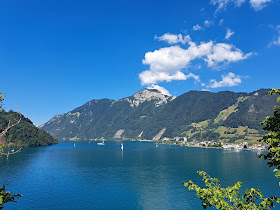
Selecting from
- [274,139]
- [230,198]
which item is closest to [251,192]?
[230,198]

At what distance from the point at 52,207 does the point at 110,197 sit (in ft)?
72.2

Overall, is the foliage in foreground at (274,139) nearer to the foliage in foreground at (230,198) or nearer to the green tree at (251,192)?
the green tree at (251,192)

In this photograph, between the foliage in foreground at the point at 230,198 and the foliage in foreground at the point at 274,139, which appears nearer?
the foliage in foreground at the point at 274,139

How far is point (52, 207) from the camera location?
69438 mm

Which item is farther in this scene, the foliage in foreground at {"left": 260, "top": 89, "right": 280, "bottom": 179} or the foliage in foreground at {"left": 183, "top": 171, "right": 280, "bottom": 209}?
the foliage in foreground at {"left": 183, "top": 171, "right": 280, "bottom": 209}

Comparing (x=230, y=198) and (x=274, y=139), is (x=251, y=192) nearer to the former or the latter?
(x=230, y=198)

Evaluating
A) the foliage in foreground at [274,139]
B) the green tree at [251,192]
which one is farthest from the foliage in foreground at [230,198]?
the foliage in foreground at [274,139]

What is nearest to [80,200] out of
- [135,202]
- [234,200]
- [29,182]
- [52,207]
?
[52,207]

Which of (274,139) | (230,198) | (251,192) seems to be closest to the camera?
(274,139)

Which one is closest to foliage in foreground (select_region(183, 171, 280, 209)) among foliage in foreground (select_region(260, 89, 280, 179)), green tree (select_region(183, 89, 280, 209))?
green tree (select_region(183, 89, 280, 209))

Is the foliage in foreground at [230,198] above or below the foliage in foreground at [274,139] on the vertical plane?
below

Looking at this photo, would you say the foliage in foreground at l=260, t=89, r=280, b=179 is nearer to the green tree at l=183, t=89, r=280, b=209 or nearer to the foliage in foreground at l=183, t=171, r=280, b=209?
the green tree at l=183, t=89, r=280, b=209

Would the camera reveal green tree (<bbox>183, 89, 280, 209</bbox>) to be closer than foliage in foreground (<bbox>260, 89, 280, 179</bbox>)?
No

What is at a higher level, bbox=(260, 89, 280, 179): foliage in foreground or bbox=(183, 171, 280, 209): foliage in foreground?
bbox=(260, 89, 280, 179): foliage in foreground
